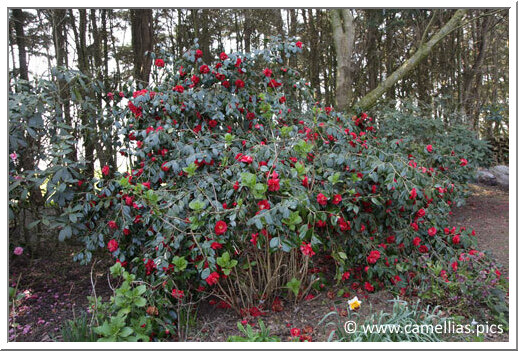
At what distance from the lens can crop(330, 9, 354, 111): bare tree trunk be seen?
12.0ft

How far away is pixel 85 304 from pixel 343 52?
306cm

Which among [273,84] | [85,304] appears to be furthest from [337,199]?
[85,304]

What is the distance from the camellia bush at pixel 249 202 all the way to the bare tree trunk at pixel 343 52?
1365 mm

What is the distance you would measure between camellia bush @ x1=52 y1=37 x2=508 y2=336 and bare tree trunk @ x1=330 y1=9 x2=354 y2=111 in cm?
137

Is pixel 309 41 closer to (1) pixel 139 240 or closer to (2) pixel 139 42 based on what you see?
(2) pixel 139 42

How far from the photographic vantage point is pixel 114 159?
2486mm

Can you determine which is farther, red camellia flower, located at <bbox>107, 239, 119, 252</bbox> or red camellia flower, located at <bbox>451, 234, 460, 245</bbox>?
red camellia flower, located at <bbox>451, 234, 460, 245</bbox>

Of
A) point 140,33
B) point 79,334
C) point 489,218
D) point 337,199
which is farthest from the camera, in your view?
point 140,33

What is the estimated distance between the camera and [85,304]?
2.10m

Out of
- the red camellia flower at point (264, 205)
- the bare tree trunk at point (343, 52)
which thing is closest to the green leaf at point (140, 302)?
the red camellia flower at point (264, 205)

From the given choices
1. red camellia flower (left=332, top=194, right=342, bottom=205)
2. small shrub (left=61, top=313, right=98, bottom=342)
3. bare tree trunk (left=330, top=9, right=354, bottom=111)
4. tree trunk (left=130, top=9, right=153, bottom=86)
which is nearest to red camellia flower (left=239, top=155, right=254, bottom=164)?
red camellia flower (left=332, top=194, right=342, bottom=205)

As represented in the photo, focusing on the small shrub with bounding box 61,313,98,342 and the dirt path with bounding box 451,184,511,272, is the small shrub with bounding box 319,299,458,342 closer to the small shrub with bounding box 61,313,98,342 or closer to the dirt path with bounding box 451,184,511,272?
the dirt path with bounding box 451,184,511,272

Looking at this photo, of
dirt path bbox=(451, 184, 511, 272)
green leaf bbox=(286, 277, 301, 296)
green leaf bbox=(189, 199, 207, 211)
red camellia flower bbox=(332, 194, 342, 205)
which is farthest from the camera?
dirt path bbox=(451, 184, 511, 272)

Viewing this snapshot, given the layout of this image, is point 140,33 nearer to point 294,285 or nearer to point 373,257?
point 294,285
